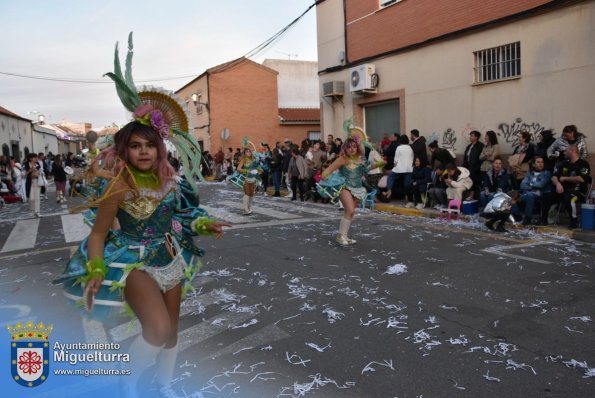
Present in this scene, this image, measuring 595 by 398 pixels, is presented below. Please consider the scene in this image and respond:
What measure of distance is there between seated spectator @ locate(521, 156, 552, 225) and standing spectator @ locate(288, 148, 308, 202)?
7.43 metres

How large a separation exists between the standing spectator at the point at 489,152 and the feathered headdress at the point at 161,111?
9162 mm

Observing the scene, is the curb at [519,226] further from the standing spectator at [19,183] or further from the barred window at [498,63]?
the standing spectator at [19,183]

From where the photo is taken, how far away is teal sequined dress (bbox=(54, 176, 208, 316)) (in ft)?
10.2

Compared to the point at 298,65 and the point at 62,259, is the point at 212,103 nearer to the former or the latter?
the point at 298,65

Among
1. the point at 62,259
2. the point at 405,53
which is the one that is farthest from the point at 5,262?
the point at 405,53

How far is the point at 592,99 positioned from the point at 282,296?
840 centimetres

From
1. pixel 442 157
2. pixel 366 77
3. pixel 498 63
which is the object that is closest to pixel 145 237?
pixel 442 157

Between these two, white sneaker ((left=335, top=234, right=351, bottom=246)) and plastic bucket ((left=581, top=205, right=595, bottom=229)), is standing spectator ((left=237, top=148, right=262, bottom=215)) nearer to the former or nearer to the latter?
white sneaker ((left=335, top=234, right=351, bottom=246))

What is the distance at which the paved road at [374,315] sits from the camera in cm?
359

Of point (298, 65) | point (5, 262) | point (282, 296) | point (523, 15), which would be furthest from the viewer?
point (298, 65)

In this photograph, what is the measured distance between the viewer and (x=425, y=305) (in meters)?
5.16

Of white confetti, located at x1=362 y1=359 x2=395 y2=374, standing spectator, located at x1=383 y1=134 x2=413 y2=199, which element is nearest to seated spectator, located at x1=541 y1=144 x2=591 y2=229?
standing spectator, located at x1=383 y1=134 x2=413 y2=199

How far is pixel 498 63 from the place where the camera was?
12609mm

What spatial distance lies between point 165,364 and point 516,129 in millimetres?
10943
